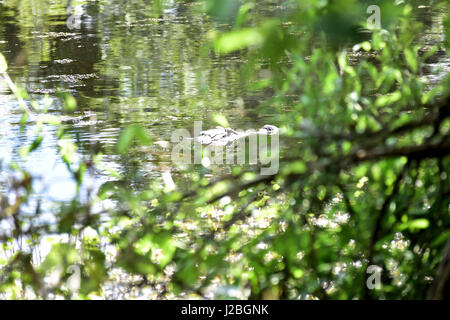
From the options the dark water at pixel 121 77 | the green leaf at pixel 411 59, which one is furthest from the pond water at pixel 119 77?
the green leaf at pixel 411 59

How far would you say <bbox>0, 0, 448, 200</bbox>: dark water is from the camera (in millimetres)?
5594

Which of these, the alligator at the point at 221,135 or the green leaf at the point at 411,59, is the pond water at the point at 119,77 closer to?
the alligator at the point at 221,135

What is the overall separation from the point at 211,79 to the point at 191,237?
6117 mm

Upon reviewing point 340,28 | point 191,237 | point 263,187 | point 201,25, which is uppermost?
point 340,28

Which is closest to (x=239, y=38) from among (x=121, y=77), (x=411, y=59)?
(x=411, y=59)

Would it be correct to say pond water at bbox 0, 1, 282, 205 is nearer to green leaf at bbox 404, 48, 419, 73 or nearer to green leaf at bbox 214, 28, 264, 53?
green leaf at bbox 404, 48, 419, 73

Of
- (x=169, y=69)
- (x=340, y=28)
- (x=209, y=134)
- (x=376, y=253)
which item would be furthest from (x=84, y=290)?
(x=169, y=69)

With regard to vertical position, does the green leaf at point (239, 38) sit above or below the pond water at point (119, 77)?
above

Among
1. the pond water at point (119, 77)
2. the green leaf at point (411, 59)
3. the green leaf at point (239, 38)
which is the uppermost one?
the green leaf at point (239, 38)

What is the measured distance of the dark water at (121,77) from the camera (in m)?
5.59

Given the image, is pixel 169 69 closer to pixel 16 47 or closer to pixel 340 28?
pixel 16 47

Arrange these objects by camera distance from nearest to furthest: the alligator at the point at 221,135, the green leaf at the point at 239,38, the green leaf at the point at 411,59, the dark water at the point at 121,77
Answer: the green leaf at the point at 239,38 → the green leaf at the point at 411,59 → the dark water at the point at 121,77 → the alligator at the point at 221,135

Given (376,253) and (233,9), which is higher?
(233,9)

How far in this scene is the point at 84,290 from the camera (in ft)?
4.39
